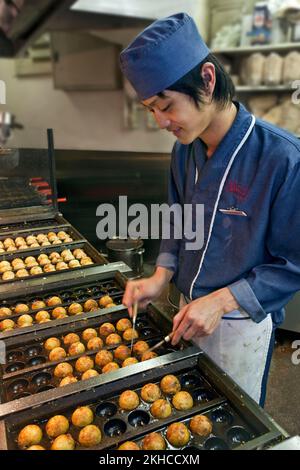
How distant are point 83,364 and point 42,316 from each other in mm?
334

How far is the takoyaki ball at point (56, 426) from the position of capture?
0.92m

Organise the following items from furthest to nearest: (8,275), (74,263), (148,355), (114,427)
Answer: (74,263) → (8,275) → (148,355) → (114,427)

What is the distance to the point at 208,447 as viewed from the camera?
35.0 inches

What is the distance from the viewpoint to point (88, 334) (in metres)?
1.30

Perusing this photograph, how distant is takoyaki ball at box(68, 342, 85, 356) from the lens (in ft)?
3.98

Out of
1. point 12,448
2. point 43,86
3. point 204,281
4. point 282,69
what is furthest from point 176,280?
point 43,86

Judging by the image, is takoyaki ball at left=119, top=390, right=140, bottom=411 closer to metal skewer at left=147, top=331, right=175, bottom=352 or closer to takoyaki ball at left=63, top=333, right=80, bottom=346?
metal skewer at left=147, top=331, right=175, bottom=352

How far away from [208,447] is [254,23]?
11.3 feet

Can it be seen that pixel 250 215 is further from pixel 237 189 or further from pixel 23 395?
pixel 23 395

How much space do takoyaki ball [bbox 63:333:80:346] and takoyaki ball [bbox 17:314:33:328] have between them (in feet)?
0.56

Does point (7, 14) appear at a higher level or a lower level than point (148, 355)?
higher

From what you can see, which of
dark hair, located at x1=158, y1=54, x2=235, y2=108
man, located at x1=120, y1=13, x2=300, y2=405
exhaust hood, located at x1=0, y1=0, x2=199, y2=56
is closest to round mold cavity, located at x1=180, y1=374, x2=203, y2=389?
man, located at x1=120, y1=13, x2=300, y2=405

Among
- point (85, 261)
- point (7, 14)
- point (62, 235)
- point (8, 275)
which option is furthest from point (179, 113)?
point (7, 14)

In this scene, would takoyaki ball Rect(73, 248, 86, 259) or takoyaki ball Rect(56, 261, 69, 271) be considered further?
takoyaki ball Rect(73, 248, 86, 259)
